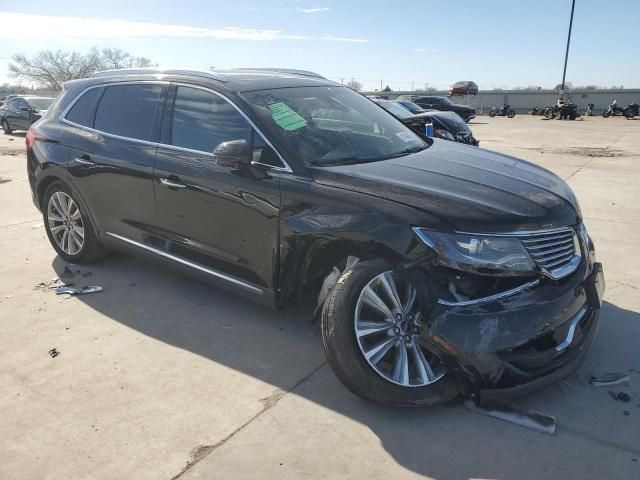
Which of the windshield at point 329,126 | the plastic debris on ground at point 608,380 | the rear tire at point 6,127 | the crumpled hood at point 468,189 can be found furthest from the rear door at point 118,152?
the rear tire at point 6,127

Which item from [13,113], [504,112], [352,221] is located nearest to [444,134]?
[352,221]

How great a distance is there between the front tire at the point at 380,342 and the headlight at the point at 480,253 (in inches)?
10.3

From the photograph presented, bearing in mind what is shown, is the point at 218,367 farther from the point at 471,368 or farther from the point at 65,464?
the point at 471,368

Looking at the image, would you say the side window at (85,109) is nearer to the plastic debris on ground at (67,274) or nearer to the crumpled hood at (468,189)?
the plastic debris on ground at (67,274)

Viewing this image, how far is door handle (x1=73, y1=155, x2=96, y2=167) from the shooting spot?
15.5 feet

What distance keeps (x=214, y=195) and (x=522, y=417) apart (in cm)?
238

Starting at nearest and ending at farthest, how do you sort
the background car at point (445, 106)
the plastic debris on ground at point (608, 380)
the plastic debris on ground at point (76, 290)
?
the plastic debris on ground at point (608, 380) < the plastic debris on ground at point (76, 290) < the background car at point (445, 106)

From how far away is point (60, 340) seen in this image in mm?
3900

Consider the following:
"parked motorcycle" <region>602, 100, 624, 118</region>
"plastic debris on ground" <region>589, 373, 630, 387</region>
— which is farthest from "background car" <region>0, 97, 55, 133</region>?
"parked motorcycle" <region>602, 100, 624, 118</region>

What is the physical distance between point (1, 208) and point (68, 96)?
363 cm

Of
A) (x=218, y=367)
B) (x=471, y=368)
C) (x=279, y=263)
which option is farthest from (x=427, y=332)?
(x=218, y=367)

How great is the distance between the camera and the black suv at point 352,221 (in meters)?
2.84

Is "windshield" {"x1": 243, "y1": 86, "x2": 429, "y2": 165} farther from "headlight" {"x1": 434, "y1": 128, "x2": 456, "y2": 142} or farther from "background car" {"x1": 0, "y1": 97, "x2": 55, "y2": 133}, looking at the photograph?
"background car" {"x1": 0, "y1": 97, "x2": 55, "y2": 133}

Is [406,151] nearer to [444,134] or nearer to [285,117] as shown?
[285,117]
